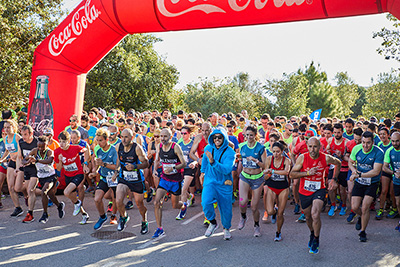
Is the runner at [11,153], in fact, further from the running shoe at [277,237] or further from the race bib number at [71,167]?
the running shoe at [277,237]

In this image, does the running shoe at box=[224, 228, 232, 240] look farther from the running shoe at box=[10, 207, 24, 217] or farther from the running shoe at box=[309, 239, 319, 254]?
the running shoe at box=[10, 207, 24, 217]

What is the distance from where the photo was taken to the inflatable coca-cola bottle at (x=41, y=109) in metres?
10.7

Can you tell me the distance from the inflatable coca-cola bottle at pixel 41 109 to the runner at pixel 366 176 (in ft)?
24.8

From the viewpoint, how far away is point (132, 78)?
2859 centimetres

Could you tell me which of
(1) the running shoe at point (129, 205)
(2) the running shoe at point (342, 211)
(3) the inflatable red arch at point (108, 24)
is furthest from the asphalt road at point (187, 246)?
(3) the inflatable red arch at point (108, 24)

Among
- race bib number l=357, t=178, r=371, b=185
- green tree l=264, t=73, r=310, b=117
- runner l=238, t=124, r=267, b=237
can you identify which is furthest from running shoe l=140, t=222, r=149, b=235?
green tree l=264, t=73, r=310, b=117

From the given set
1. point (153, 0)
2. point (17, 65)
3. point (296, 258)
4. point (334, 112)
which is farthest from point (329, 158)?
point (334, 112)

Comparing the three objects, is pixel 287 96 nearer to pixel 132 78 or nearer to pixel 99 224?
pixel 132 78

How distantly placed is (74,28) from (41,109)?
7.42 ft

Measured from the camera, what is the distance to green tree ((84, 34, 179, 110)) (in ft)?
90.8

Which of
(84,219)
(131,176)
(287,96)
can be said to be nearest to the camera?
(131,176)

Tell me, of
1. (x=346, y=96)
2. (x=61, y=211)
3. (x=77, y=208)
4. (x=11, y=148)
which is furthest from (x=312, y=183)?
(x=346, y=96)

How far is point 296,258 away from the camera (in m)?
6.09

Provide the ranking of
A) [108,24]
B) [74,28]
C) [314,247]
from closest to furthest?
[314,247] → [108,24] → [74,28]
